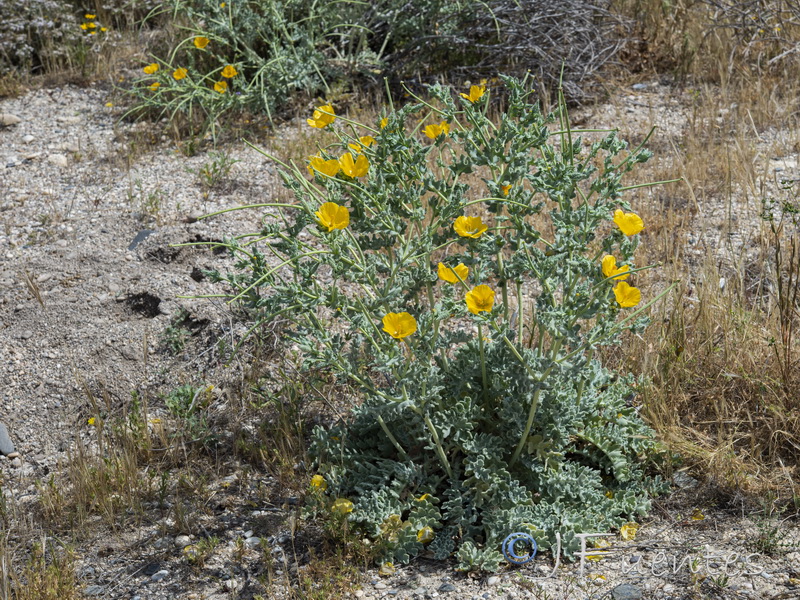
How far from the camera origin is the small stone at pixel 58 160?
5.14m

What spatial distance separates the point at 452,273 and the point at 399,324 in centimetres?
21

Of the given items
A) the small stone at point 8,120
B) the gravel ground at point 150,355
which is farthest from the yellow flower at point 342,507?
the small stone at point 8,120

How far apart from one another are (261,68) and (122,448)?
9.46 ft

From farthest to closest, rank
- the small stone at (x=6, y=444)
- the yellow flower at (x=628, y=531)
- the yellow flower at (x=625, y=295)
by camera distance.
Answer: the small stone at (x=6, y=444) → the yellow flower at (x=628, y=531) → the yellow flower at (x=625, y=295)

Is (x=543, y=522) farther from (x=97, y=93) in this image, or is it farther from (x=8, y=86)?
(x=8, y=86)

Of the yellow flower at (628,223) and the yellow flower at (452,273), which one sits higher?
the yellow flower at (628,223)

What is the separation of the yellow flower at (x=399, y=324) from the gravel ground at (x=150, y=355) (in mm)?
778

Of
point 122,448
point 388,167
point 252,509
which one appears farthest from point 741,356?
point 122,448

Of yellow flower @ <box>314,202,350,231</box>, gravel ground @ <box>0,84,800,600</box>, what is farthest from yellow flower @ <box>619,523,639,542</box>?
yellow flower @ <box>314,202,350,231</box>

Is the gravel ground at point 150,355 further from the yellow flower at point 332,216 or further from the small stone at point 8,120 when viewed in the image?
the yellow flower at point 332,216

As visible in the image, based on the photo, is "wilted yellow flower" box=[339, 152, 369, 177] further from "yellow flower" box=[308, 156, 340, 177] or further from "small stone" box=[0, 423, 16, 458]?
"small stone" box=[0, 423, 16, 458]

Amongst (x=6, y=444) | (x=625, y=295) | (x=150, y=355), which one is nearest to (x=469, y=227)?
(x=625, y=295)

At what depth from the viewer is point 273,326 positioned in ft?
11.5

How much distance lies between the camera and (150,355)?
356cm
